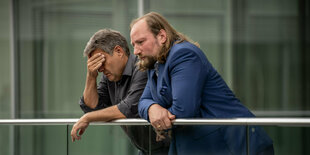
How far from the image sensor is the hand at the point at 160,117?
2.92 m

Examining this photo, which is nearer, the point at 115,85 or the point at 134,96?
the point at 134,96

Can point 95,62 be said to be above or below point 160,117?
above

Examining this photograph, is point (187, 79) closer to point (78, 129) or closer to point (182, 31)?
point (78, 129)

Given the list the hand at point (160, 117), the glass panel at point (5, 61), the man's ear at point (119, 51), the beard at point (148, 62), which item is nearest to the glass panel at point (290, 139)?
the hand at point (160, 117)

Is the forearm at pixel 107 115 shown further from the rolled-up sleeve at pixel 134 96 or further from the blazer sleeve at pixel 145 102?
the blazer sleeve at pixel 145 102

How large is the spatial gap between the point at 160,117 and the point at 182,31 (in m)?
4.50

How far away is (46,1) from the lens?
7.80 metres

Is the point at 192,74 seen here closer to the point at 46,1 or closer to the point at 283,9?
the point at 283,9

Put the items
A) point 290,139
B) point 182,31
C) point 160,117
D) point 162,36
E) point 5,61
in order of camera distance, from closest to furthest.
→ 1. point 290,139
2. point 160,117
3. point 162,36
4. point 182,31
5. point 5,61

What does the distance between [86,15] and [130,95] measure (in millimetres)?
4537

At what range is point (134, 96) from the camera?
11.0 feet

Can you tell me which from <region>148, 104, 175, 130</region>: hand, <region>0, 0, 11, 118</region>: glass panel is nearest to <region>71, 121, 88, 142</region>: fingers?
<region>148, 104, 175, 130</region>: hand

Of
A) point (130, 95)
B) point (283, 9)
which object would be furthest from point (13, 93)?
point (130, 95)

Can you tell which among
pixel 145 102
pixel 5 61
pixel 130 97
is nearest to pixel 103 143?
pixel 130 97
